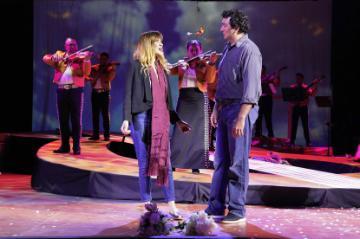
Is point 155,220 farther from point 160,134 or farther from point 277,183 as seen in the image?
point 277,183

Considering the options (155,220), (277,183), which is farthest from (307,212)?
(155,220)

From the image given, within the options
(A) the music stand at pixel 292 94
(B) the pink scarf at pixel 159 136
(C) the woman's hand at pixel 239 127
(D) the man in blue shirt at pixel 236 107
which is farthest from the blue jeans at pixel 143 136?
(A) the music stand at pixel 292 94

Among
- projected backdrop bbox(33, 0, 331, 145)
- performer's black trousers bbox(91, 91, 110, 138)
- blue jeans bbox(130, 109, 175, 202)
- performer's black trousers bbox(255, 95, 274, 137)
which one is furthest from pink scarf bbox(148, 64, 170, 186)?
performer's black trousers bbox(255, 95, 274, 137)

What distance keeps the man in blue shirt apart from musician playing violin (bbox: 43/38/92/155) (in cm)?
326

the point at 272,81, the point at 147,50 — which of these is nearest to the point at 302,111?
the point at 272,81

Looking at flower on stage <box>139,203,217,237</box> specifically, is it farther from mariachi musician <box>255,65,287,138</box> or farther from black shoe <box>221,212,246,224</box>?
mariachi musician <box>255,65,287,138</box>

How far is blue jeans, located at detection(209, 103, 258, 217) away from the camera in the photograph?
462 cm

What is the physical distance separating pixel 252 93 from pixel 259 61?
1.01 feet

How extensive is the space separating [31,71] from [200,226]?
910cm

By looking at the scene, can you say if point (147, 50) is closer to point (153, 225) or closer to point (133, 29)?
point (153, 225)

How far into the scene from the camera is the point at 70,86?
24.8 feet

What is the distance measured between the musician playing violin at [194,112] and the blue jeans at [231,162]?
179cm

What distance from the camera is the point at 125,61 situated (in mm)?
12586

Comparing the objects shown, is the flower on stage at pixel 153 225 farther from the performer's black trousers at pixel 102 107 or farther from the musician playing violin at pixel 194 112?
the performer's black trousers at pixel 102 107
